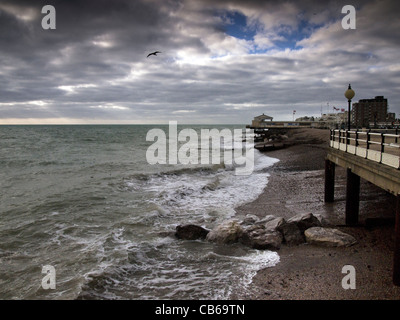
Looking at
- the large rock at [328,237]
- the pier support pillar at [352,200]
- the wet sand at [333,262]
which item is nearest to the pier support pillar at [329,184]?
the wet sand at [333,262]

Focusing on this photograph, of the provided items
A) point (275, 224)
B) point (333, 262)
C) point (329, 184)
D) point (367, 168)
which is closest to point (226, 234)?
point (275, 224)

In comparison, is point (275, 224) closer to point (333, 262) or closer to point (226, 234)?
point (226, 234)

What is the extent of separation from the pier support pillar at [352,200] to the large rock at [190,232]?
4.80 metres

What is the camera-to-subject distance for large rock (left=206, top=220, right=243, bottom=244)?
8789 millimetres

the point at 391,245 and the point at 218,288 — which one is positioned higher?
the point at 391,245

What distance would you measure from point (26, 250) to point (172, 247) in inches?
175

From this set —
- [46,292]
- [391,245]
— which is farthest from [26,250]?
[391,245]

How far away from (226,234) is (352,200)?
4.44 m

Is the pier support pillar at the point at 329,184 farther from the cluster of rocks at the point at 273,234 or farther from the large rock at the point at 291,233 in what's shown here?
the large rock at the point at 291,233

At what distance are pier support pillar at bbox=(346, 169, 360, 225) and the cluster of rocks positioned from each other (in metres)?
1.20

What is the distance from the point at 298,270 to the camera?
6.88 metres

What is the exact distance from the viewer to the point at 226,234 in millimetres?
8883

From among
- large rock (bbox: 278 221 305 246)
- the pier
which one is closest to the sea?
large rock (bbox: 278 221 305 246)
